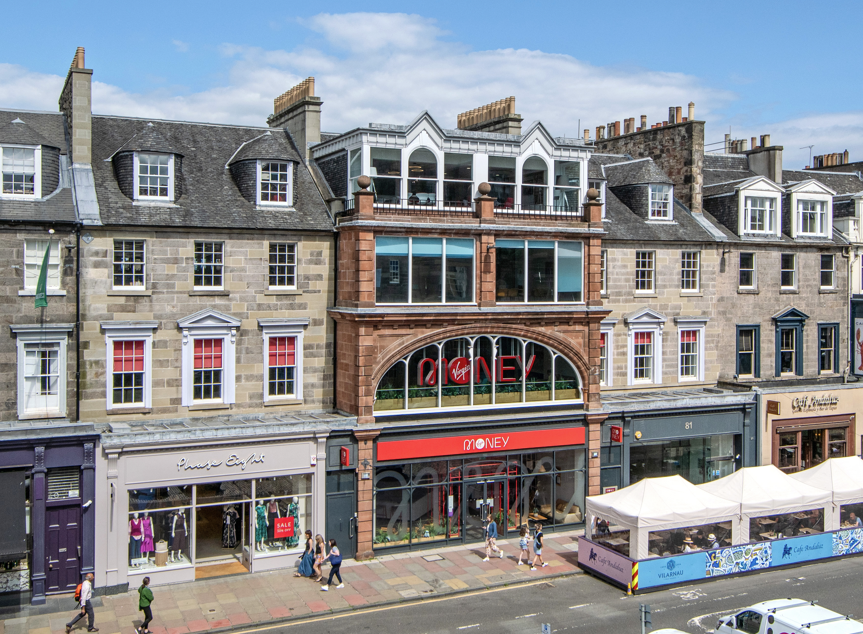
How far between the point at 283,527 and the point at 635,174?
20462 mm

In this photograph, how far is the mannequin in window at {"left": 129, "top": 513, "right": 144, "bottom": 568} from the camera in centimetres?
2575

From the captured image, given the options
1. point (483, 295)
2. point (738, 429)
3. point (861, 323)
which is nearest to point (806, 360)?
point (861, 323)

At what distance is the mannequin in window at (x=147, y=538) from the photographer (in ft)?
85.1

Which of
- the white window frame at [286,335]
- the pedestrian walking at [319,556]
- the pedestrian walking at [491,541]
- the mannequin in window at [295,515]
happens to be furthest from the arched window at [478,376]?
the pedestrian walking at [319,556]

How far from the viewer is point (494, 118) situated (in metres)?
34.7

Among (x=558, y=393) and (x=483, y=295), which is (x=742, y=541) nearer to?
(x=558, y=393)

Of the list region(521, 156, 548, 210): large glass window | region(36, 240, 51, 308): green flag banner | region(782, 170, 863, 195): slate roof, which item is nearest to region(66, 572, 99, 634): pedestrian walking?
region(36, 240, 51, 308): green flag banner

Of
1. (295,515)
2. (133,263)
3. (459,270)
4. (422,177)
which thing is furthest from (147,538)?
(422,177)

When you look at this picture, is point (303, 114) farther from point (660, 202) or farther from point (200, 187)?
point (660, 202)

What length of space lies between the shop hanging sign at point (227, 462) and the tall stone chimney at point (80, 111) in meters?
10.2

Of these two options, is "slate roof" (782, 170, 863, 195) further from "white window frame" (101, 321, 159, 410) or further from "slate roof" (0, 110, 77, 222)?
"slate roof" (0, 110, 77, 222)

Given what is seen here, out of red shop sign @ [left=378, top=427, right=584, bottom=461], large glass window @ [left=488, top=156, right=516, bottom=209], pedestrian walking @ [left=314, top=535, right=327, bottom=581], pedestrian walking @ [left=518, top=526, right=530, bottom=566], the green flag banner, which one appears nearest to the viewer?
the green flag banner

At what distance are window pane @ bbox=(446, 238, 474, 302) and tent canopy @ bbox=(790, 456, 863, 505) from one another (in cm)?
1362

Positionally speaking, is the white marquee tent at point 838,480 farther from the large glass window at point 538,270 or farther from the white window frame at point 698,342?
the large glass window at point 538,270
